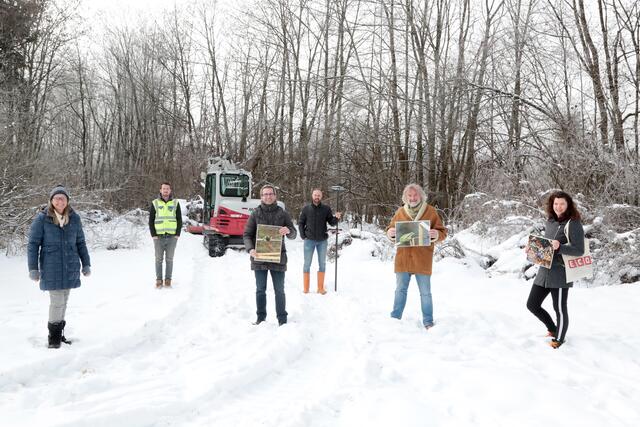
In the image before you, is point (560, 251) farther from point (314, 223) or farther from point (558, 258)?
point (314, 223)

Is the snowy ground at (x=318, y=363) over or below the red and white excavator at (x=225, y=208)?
below

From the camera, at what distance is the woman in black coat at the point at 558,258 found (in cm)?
495

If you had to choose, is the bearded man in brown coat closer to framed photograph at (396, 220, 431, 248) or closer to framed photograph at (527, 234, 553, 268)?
framed photograph at (396, 220, 431, 248)

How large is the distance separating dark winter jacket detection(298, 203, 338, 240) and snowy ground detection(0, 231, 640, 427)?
1099mm

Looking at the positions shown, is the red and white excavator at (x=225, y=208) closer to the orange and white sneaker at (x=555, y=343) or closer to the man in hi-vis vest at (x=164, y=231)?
the man in hi-vis vest at (x=164, y=231)

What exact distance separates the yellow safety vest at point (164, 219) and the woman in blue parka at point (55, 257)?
11.4 feet

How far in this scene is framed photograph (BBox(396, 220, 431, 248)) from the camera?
5.75 metres

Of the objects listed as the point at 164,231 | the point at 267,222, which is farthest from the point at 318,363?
the point at 164,231

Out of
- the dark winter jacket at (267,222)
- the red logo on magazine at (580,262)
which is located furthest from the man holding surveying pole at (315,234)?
the red logo on magazine at (580,262)

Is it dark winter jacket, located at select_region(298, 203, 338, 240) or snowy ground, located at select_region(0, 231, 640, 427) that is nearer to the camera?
snowy ground, located at select_region(0, 231, 640, 427)

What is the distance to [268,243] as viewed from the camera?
606 cm

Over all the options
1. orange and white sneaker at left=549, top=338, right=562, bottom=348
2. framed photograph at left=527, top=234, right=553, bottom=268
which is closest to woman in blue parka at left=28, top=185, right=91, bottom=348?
framed photograph at left=527, top=234, right=553, bottom=268

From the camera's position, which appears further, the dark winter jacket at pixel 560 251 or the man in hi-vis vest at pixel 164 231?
the man in hi-vis vest at pixel 164 231

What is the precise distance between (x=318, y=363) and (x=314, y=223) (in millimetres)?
4086
